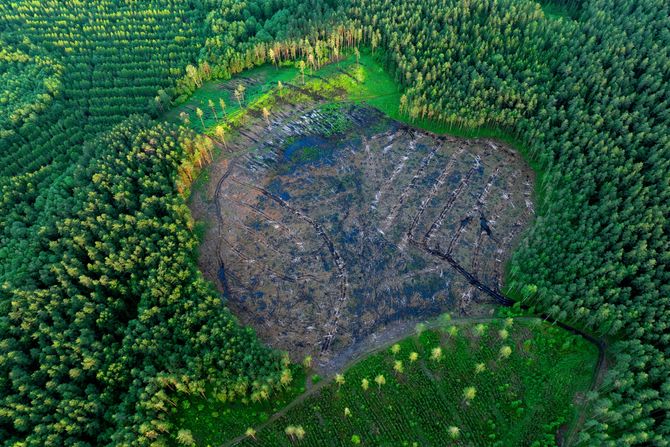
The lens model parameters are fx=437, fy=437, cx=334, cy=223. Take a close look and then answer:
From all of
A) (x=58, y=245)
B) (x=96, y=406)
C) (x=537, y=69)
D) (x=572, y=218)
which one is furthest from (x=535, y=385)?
(x=58, y=245)

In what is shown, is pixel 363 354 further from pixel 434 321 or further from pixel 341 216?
pixel 341 216

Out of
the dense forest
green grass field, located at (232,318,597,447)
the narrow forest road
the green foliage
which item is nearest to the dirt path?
the narrow forest road

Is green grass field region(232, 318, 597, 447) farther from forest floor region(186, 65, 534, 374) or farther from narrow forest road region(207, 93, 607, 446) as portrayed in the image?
forest floor region(186, 65, 534, 374)

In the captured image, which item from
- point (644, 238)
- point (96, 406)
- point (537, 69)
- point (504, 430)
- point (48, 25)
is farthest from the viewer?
point (48, 25)

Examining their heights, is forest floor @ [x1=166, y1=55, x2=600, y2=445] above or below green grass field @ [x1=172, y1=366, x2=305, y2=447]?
above

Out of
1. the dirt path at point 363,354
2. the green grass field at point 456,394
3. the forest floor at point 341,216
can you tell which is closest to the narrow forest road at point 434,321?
the dirt path at point 363,354

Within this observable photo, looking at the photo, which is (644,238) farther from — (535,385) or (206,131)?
(206,131)
